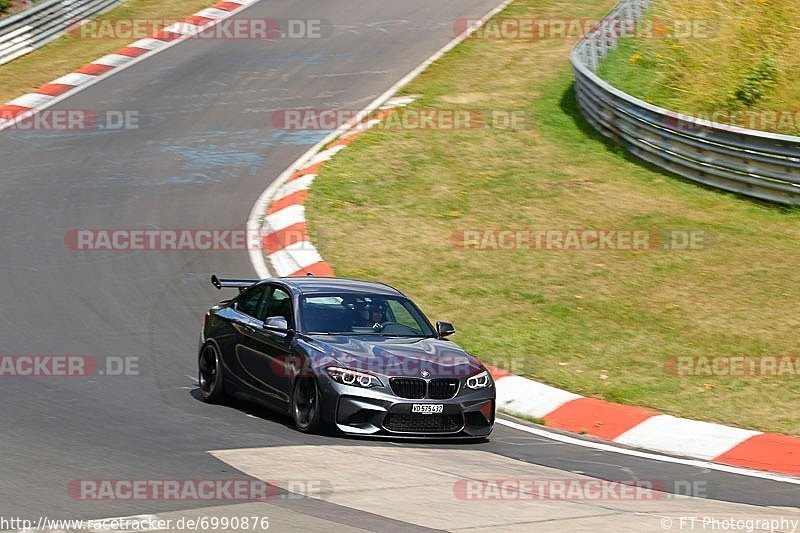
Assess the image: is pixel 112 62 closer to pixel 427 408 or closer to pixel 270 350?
pixel 270 350

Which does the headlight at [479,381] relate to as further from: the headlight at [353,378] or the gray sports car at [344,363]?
the headlight at [353,378]

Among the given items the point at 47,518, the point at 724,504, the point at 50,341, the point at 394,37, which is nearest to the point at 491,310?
the point at 50,341

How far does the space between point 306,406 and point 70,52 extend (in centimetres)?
1894

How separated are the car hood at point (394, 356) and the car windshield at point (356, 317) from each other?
0.18 meters

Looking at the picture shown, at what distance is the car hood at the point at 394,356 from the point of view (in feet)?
34.9

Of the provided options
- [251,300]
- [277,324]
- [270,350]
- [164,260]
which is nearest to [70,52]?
[164,260]

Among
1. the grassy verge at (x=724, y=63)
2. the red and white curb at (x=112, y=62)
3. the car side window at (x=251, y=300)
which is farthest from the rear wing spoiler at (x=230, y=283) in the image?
the red and white curb at (x=112, y=62)

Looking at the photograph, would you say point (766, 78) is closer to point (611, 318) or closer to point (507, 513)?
point (611, 318)

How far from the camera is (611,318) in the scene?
47.2ft

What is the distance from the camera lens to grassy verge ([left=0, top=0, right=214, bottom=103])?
82.9ft

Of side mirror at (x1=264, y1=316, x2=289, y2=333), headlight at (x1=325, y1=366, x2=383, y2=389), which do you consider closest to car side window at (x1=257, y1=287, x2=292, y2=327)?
side mirror at (x1=264, y1=316, x2=289, y2=333)

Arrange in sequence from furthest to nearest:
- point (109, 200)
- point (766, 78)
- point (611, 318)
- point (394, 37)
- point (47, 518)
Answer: point (394, 37)
point (766, 78)
point (109, 200)
point (611, 318)
point (47, 518)

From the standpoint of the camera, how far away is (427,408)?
10.6 metres

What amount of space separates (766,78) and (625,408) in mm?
11004
